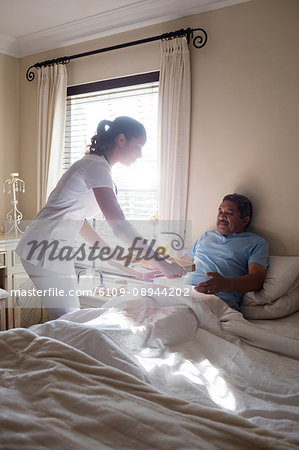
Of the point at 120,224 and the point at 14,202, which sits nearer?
the point at 120,224

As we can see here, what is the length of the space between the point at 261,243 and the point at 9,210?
276cm

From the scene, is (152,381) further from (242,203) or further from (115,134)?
(242,203)

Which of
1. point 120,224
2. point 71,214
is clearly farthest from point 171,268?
point 71,214

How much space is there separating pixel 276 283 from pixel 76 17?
107 inches

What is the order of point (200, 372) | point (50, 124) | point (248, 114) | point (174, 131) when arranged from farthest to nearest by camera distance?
1. point (50, 124)
2. point (174, 131)
3. point (248, 114)
4. point (200, 372)

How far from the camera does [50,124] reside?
3.64m

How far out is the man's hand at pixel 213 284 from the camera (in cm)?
213

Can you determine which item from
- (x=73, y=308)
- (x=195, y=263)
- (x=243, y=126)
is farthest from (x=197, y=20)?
(x=73, y=308)

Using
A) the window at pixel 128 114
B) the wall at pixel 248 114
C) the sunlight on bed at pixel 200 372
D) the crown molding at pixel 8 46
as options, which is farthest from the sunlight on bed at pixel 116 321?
the crown molding at pixel 8 46

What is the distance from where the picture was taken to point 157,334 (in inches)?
65.6

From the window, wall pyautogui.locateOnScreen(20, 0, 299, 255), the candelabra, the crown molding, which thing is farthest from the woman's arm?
the crown molding

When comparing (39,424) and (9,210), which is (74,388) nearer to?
(39,424)

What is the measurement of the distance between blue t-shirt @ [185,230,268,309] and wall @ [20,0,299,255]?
249 mm

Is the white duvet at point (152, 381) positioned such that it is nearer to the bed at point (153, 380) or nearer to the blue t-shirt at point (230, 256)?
the bed at point (153, 380)
